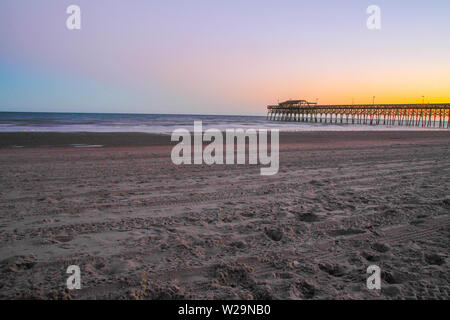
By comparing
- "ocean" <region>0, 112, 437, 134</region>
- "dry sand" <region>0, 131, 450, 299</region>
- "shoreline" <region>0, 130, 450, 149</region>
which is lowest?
"dry sand" <region>0, 131, 450, 299</region>

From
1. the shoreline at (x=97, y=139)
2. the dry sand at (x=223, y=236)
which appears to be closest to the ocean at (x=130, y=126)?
the shoreline at (x=97, y=139)

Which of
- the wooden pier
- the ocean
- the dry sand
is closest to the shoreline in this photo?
the ocean

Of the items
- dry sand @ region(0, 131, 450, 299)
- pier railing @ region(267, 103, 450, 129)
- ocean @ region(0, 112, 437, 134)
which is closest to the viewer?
dry sand @ region(0, 131, 450, 299)

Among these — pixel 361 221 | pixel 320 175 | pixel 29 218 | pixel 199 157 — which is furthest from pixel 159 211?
pixel 199 157

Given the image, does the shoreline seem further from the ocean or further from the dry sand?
the dry sand

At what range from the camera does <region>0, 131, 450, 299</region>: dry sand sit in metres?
2.44

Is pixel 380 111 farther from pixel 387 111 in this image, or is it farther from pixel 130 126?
pixel 130 126

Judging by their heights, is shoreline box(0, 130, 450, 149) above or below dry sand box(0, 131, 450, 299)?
above

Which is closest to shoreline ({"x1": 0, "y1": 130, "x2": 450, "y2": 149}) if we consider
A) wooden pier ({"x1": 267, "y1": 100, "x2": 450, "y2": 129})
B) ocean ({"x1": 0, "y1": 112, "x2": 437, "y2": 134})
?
ocean ({"x1": 0, "y1": 112, "x2": 437, "y2": 134})

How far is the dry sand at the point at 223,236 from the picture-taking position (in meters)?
2.44

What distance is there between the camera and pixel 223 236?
3.46 meters

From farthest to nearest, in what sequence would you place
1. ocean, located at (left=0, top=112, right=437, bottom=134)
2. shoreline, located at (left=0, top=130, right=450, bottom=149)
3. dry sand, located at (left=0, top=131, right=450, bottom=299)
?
1. ocean, located at (left=0, top=112, right=437, bottom=134)
2. shoreline, located at (left=0, top=130, right=450, bottom=149)
3. dry sand, located at (left=0, top=131, right=450, bottom=299)

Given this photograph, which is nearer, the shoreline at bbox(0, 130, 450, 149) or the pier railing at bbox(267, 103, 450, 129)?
the shoreline at bbox(0, 130, 450, 149)

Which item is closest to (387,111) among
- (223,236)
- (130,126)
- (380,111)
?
(380,111)
